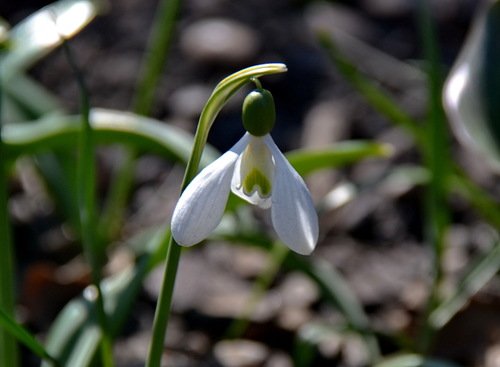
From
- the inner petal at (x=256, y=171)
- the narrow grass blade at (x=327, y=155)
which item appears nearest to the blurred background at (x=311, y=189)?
the narrow grass blade at (x=327, y=155)

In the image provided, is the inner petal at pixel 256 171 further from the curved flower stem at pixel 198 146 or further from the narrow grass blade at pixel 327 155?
the narrow grass blade at pixel 327 155

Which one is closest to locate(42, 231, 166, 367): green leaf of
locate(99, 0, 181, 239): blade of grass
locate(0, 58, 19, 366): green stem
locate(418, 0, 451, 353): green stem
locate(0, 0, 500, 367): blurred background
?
locate(0, 58, 19, 366): green stem

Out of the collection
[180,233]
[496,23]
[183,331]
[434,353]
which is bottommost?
[434,353]

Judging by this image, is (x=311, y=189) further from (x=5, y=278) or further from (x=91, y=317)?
(x=5, y=278)

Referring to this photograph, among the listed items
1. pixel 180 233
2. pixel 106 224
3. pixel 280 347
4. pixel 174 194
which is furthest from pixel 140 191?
pixel 180 233

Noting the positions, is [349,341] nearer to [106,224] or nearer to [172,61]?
[106,224]

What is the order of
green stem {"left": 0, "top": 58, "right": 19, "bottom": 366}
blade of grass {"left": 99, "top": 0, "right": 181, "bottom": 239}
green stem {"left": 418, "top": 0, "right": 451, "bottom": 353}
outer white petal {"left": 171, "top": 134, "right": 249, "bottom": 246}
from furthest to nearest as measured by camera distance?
1. blade of grass {"left": 99, "top": 0, "right": 181, "bottom": 239}
2. green stem {"left": 418, "top": 0, "right": 451, "bottom": 353}
3. green stem {"left": 0, "top": 58, "right": 19, "bottom": 366}
4. outer white petal {"left": 171, "top": 134, "right": 249, "bottom": 246}

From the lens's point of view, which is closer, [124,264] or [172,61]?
[124,264]

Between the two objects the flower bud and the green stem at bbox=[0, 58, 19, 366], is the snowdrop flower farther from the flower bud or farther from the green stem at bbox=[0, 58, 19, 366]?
the green stem at bbox=[0, 58, 19, 366]
